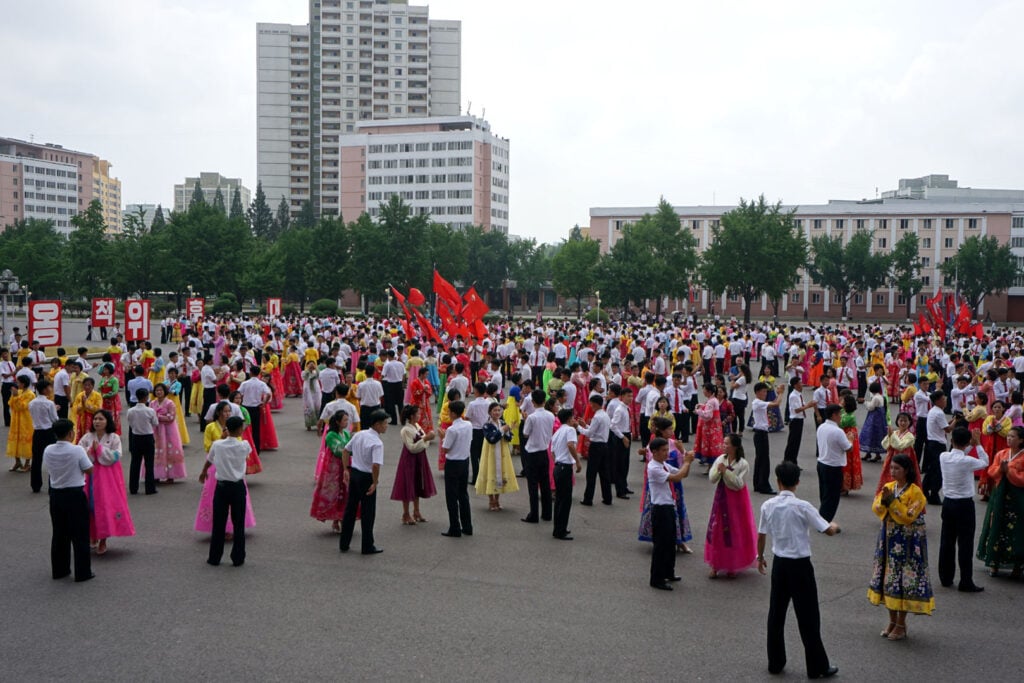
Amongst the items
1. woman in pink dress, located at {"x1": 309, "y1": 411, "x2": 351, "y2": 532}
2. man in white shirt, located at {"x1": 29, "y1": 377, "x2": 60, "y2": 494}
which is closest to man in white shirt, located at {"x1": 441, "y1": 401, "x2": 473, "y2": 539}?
woman in pink dress, located at {"x1": 309, "y1": 411, "x2": 351, "y2": 532}

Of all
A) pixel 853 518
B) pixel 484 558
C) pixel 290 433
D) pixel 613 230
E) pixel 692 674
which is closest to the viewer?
pixel 692 674

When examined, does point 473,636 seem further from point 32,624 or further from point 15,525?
point 15,525

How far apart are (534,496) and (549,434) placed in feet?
2.57

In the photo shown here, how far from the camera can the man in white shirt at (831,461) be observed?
10.0 m

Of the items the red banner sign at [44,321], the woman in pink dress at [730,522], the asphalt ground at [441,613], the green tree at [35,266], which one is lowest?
the asphalt ground at [441,613]

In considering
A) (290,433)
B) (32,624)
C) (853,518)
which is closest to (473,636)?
(32,624)

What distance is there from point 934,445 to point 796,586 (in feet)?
19.9

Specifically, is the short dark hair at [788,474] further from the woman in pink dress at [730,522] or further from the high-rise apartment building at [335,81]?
the high-rise apartment building at [335,81]

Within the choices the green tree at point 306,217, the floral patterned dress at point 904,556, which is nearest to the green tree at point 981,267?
the green tree at point 306,217

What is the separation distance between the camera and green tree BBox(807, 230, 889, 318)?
73.4 metres

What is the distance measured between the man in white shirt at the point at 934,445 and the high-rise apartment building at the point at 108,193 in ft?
565

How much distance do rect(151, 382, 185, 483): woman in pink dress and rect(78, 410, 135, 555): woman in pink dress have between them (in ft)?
9.35

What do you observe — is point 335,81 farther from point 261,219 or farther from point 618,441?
point 618,441

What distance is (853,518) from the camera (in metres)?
10.5
